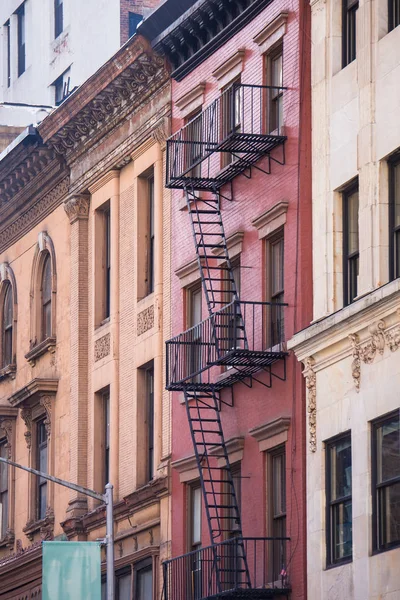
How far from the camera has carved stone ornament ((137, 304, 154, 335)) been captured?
149 ft

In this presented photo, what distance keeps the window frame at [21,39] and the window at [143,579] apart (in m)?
38.3

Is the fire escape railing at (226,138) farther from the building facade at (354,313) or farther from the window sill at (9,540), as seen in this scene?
the window sill at (9,540)

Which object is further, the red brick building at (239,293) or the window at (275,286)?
the window at (275,286)

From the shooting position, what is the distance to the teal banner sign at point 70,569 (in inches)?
1598

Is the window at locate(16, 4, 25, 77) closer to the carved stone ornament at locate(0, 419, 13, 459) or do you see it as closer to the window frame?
the window frame

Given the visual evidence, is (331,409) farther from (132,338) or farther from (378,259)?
(132,338)

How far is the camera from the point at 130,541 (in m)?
45.5

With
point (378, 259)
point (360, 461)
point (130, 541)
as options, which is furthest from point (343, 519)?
point (130, 541)

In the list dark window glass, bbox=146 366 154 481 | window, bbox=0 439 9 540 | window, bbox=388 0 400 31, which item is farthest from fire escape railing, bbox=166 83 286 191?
window, bbox=0 439 9 540

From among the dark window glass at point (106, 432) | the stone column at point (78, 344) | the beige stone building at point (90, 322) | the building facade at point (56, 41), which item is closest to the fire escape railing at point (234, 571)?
the beige stone building at point (90, 322)

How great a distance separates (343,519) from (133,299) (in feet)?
43.9

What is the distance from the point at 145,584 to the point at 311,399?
10259 millimetres

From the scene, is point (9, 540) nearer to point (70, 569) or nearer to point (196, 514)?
point (196, 514)

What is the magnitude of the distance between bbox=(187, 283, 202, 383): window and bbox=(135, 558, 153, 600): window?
5.34 metres
